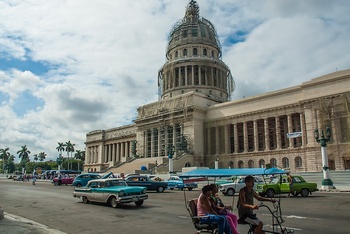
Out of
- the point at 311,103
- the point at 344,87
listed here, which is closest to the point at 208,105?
the point at 311,103

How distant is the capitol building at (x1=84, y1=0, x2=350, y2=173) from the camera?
44.6 meters

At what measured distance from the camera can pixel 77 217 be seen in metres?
13.5

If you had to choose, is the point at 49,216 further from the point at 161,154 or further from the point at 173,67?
the point at 173,67

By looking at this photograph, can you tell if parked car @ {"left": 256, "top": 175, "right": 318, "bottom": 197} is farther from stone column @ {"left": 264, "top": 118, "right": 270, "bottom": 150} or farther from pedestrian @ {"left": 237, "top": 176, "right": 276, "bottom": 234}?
stone column @ {"left": 264, "top": 118, "right": 270, "bottom": 150}

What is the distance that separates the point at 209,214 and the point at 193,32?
76.8m

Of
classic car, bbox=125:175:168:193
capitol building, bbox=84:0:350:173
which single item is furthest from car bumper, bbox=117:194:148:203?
capitol building, bbox=84:0:350:173

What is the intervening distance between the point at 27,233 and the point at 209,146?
172 feet

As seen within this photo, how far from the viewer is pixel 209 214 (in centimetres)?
798

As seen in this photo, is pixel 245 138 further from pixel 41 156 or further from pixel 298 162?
pixel 41 156

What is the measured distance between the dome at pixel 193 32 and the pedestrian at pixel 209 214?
7329 cm

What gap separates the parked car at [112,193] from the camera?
17016 mm

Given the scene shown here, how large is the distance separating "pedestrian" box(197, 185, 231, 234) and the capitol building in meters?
38.9

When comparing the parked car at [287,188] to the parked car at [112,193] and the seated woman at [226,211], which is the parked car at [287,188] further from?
the seated woman at [226,211]

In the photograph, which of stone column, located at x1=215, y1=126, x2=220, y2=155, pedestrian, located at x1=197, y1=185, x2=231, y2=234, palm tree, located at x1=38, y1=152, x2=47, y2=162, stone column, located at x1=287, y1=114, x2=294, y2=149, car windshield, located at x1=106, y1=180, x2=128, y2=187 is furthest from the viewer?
palm tree, located at x1=38, y1=152, x2=47, y2=162
